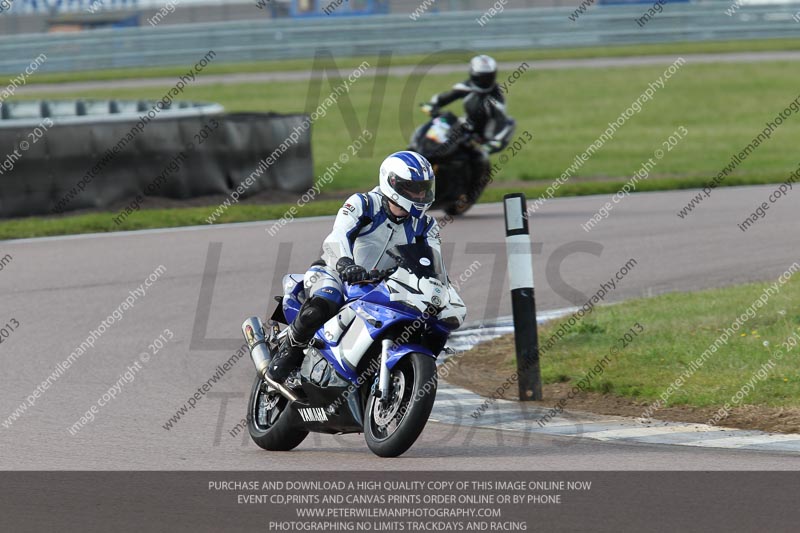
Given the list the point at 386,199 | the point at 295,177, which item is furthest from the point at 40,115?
the point at 386,199

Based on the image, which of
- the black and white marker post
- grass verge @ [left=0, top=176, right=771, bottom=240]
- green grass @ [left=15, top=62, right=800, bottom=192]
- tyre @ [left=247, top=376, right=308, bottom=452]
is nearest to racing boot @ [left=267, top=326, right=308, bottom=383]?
tyre @ [left=247, top=376, right=308, bottom=452]

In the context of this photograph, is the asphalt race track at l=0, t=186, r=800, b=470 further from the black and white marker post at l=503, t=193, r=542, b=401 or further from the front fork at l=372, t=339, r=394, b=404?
the black and white marker post at l=503, t=193, r=542, b=401

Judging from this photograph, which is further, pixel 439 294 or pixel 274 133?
pixel 274 133

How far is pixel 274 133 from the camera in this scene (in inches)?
781

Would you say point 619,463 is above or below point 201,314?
above

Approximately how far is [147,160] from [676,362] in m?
10.8

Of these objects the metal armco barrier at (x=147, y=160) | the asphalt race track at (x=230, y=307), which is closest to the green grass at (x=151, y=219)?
the metal armco barrier at (x=147, y=160)

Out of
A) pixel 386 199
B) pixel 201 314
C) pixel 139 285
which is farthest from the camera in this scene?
pixel 139 285

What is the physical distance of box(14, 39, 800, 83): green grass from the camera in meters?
41.5

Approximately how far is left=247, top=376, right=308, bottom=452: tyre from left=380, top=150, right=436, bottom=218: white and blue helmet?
138cm

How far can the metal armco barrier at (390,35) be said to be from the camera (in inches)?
1615

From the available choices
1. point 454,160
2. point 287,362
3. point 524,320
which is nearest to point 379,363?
point 287,362

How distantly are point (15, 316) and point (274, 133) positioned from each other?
8219mm
